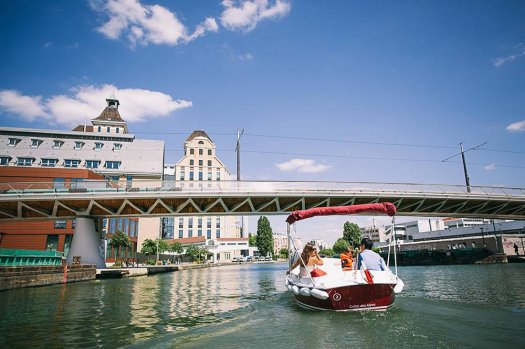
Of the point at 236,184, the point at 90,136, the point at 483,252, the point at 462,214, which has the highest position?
the point at 90,136

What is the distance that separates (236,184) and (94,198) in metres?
13.8

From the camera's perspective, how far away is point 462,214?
1731 inches

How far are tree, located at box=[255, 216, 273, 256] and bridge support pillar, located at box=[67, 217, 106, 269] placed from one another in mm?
80927

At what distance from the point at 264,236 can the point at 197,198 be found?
271 ft

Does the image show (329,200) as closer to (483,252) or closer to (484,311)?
(484,311)

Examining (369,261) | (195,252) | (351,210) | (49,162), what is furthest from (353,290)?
(195,252)

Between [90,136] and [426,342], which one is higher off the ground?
[90,136]

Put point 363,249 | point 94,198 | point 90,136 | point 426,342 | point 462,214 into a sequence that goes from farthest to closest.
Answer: point 90,136
point 462,214
point 94,198
point 363,249
point 426,342

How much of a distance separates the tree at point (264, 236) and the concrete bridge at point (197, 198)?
75395mm

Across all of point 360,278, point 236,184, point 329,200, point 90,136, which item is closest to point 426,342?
point 360,278

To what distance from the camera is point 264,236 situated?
11531cm

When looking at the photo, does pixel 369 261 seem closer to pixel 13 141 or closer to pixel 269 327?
pixel 269 327

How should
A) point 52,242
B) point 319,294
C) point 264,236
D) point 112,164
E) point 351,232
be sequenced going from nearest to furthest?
point 319,294 → point 52,242 → point 112,164 → point 351,232 → point 264,236

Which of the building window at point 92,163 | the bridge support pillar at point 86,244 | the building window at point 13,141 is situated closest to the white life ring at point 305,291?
Answer: the bridge support pillar at point 86,244
